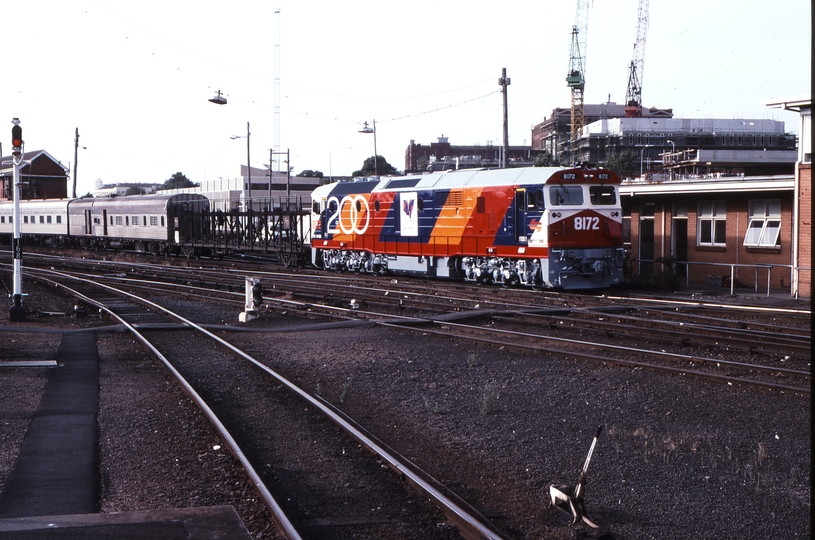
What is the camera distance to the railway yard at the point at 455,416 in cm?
657

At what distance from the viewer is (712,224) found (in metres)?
26.3

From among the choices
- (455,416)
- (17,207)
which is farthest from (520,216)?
(455,416)

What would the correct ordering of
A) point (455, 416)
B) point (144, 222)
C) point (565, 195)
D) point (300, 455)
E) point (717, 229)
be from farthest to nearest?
point (144, 222) → point (717, 229) → point (565, 195) → point (455, 416) → point (300, 455)

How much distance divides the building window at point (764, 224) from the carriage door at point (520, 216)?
25.2ft

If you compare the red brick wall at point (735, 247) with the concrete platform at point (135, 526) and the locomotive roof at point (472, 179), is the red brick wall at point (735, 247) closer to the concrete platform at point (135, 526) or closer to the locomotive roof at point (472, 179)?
the locomotive roof at point (472, 179)

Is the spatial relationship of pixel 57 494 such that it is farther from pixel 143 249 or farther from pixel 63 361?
pixel 143 249

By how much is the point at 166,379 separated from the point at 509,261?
13727 mm

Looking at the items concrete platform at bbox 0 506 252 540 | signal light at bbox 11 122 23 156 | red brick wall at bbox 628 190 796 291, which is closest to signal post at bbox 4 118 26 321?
signal light at bbox 11 122 23 156

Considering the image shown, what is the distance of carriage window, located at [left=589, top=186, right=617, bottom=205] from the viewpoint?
22.8 meters

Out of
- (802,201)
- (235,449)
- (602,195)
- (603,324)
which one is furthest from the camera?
(602,195)

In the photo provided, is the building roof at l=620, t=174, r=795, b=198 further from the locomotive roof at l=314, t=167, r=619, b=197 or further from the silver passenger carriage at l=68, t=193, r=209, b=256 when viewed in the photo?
Answer: the silver passenger carriage at l=68, t=193, r=209, b=256

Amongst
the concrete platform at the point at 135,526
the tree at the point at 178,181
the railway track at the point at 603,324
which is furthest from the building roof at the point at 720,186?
the tree at the point at 178,181

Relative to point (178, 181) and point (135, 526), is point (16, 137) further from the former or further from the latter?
point (178, 181)

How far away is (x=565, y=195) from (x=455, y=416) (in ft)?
45.0
